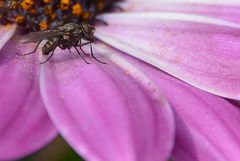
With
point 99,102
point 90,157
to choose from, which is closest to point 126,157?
point 90,157

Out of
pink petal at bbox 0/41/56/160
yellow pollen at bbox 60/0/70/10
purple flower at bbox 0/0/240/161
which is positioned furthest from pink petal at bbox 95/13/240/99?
pink petal at bbox 0/41/56/160

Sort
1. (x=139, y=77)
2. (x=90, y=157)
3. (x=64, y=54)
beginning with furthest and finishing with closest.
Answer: (x=64, y=54)
(x=139, y=77)
(x=90, y=157)

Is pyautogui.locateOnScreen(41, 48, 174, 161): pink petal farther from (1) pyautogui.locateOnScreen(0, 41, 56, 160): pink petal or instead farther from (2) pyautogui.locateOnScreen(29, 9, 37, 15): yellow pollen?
(2) pyautogui.locateOnScreen(29, 9, 37, 15): yellow pollen

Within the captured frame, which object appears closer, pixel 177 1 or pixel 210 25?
pixel 210 25

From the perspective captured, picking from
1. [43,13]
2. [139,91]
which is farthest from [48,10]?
[139,91]

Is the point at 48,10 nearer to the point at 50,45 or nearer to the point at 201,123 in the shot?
the point at 50,45

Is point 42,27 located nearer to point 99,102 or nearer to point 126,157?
point 99,102

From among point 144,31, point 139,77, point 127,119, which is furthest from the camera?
point 144,31
